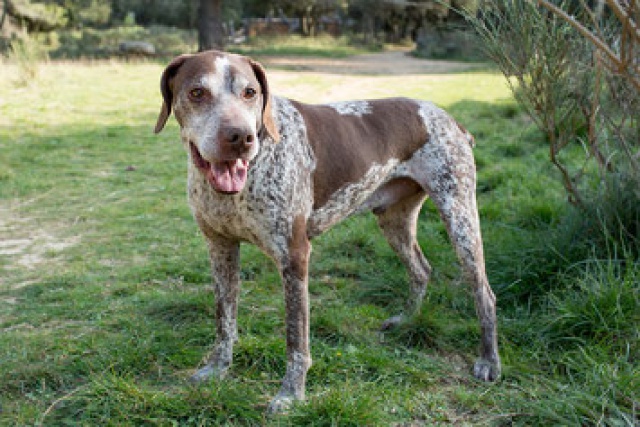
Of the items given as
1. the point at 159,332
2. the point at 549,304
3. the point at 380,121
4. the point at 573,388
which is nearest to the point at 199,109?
the point at 380,121

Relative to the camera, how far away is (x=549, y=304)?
3.97m

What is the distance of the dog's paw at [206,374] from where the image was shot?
3273 mm

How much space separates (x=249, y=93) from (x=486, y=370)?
1921 millimetres

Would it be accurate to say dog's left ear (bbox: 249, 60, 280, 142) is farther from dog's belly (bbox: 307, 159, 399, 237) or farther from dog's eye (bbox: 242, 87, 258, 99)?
dog's belly (bbox: 307, 159, 399, 237)

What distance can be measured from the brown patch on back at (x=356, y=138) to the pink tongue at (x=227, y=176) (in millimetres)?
607

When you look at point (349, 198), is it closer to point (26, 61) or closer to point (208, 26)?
point (26, 61)

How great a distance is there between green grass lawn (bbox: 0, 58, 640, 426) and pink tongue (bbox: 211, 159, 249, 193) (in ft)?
3.13

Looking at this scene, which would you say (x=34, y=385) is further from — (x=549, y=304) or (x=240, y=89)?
(x=549, y=304)

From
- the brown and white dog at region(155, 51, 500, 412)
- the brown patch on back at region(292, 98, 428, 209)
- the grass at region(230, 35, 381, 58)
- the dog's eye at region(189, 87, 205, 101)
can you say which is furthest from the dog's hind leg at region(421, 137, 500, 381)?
the grass at region(230, 35, 381, 58)

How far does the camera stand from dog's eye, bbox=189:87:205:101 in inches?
110

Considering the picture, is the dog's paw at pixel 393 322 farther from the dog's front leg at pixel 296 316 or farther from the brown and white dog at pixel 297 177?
the dog's front leg at pixel 296 316

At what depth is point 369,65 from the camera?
21641 millimetres

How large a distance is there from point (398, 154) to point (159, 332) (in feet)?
5.63

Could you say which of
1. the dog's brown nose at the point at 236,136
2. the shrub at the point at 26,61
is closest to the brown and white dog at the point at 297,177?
the dog's brown nose at the point at 236,136
